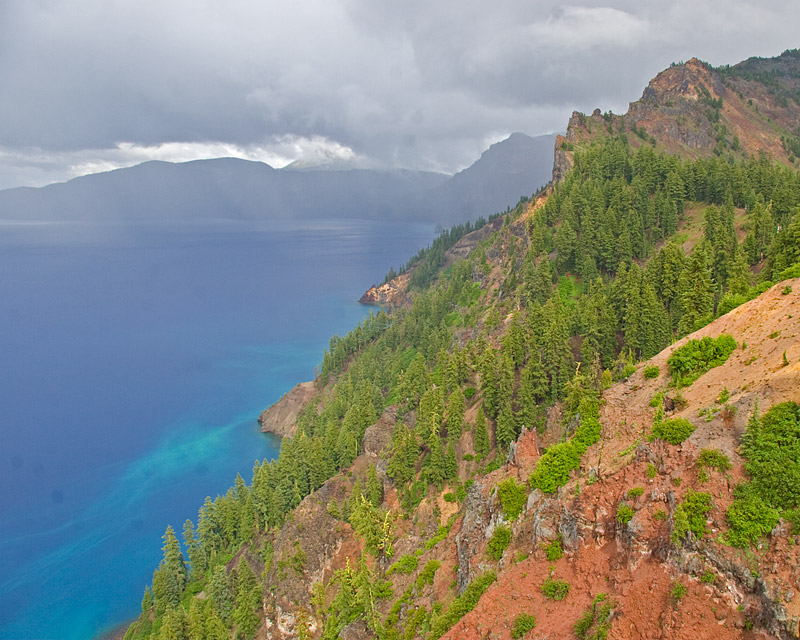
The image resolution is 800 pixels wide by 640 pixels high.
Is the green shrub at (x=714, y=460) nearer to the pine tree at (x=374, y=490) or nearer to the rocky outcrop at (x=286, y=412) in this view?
the pine tree at (x=374, y=490)

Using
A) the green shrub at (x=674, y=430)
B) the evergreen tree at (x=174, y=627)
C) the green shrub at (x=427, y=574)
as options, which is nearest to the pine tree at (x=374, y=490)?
the green shrub at (x=427, y=574)

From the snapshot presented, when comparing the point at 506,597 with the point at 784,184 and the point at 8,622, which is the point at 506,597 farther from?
the point at 784,184

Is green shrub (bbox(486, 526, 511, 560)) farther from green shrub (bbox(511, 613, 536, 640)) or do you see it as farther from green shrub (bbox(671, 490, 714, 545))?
green shrub (bbox(671, 490, 714, 545))

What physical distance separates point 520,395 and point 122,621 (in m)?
74.2

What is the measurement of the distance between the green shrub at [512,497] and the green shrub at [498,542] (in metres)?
1.39

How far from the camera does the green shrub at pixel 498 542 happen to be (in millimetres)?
41000

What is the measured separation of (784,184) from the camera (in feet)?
311

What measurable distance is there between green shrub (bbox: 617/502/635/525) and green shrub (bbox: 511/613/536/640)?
839 centimetres

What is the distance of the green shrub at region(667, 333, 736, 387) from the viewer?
39969 mm

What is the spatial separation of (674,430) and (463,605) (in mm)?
19937

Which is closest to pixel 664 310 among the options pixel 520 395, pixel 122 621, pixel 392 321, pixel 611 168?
pixel 520 395

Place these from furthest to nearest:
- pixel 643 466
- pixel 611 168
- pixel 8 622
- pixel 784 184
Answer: pixel 611 168 → pixel 784 184 → pixel 8 622 → pixel 643 466

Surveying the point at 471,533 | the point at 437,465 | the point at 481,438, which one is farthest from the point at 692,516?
the point at 437,465

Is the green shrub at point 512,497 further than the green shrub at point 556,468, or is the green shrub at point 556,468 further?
the green shrub at point 512,497
